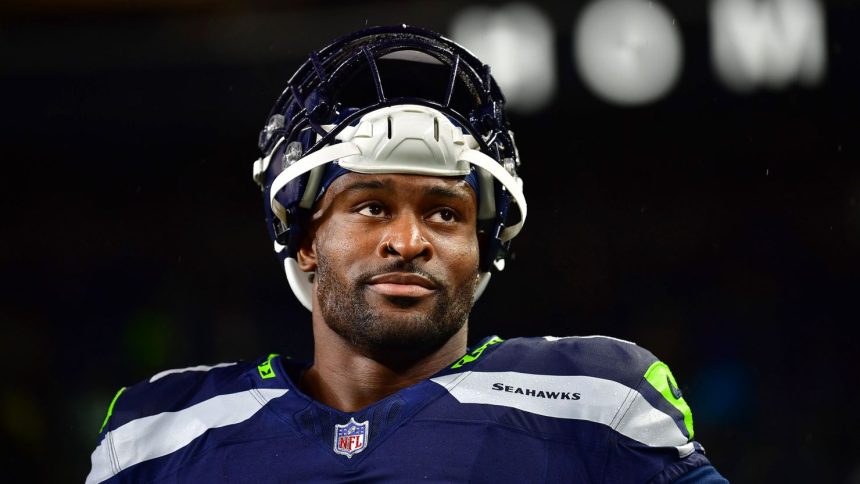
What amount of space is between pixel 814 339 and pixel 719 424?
401 millimetres

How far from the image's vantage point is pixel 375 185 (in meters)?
1.65

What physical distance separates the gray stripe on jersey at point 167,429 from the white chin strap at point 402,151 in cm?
34

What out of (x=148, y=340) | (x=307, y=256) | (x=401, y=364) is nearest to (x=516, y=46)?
(x=148, y=340)

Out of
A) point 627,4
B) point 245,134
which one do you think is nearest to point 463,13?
point 627,4

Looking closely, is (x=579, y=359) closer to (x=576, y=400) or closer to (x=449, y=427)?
(x=576, y=400)

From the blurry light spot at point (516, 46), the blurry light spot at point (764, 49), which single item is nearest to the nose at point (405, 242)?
the blurry light spot at point (516, 46)

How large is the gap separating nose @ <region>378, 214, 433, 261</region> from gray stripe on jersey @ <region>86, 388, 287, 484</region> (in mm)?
305

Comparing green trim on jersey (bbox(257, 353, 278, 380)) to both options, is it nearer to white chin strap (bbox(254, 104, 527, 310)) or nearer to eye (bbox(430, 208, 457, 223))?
white chin strap (bbox(254, 104, 527, 310))

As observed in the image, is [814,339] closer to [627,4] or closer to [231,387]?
[627,4]

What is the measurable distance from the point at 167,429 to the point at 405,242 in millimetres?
498

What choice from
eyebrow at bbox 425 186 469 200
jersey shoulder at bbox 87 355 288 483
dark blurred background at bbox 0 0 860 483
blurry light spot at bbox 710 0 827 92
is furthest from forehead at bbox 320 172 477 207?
blurry light spot at bbox 710 0 827 92

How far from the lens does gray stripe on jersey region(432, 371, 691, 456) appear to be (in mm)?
1540

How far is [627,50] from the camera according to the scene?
3.47 metres

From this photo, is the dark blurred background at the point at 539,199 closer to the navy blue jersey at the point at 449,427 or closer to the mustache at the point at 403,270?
the navy blue jersey at the point at 449,427
